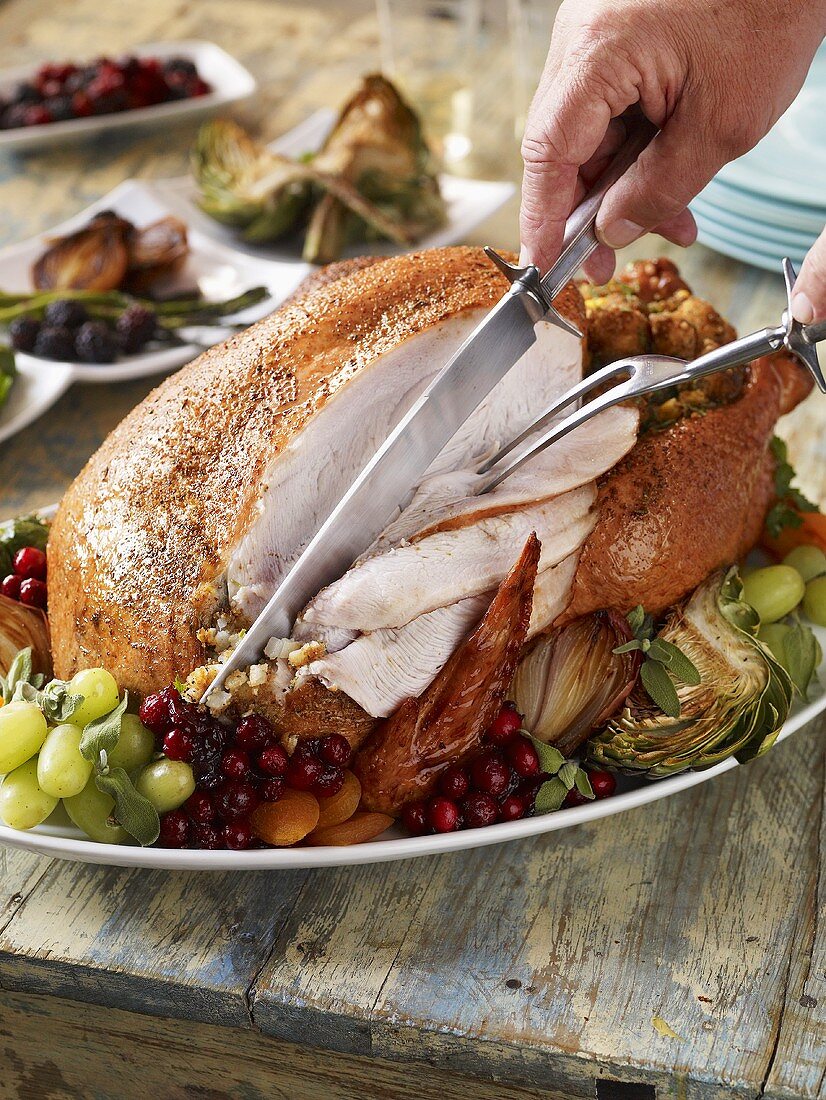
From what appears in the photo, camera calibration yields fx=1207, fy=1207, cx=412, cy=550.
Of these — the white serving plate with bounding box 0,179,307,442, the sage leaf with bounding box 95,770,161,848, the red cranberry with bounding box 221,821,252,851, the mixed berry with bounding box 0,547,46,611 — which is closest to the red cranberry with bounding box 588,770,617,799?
the red cranberry with bounding box 221,821,252,851

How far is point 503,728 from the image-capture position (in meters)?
1.45

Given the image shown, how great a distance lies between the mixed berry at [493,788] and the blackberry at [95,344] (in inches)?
52.5

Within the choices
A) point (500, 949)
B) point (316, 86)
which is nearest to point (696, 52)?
point (500, 949)

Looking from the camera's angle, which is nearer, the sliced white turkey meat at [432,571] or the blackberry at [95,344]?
the sliced white turkey meat at [432,571]

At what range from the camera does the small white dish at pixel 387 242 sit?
9.18 feet

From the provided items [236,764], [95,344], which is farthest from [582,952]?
[95,344]

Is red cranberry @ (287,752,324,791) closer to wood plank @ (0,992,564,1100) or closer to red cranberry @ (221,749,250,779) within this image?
red cranberry @ (221,749,250,779)

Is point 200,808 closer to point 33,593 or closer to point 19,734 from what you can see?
point 19,734

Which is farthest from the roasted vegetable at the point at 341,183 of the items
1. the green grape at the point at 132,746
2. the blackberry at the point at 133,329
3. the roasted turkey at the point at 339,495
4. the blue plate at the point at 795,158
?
the green grape at the point at 132,746

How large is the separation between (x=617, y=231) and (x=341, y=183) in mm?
1362

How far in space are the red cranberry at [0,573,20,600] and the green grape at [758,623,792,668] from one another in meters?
1.01

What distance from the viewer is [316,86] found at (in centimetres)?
364

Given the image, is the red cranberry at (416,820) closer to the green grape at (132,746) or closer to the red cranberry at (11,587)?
the green grape at (132,746)

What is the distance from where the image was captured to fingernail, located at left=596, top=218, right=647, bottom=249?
1.50 m
